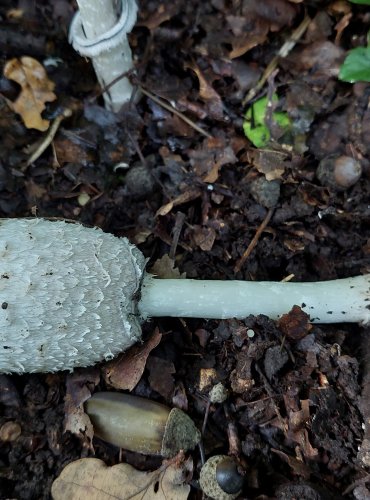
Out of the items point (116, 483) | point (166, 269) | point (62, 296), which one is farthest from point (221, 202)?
point (116, 483)

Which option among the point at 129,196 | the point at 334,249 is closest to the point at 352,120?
the point at 334,249

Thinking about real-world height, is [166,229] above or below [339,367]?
above

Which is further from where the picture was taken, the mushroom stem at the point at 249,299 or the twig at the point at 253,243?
the twig at the point at 253,243

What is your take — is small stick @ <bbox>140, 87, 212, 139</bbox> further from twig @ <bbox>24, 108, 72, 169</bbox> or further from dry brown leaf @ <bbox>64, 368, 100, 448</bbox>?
dry brown leaf @ <bbox>64, 368, 100, 448</bbox>

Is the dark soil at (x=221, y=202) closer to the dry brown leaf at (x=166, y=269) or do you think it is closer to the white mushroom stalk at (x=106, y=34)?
the dry brown leaf at (x=166, y=269)

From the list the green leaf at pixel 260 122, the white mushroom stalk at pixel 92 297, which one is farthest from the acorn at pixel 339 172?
the white mushroom stalk at pixel 92 297

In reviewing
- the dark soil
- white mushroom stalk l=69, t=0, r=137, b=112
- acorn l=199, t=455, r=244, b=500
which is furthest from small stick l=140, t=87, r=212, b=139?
acorn l=199, t=455, r=244, b=500

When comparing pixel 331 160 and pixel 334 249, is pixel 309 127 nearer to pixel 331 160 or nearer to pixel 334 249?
pixel 331 160
